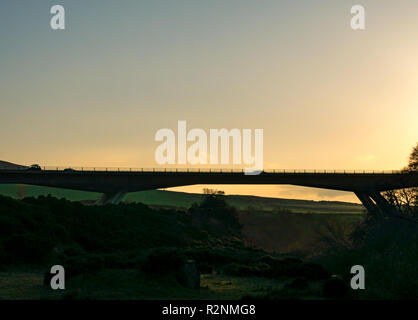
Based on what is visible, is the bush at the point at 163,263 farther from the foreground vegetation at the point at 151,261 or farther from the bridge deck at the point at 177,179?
the bridge deck at the point at 177,179

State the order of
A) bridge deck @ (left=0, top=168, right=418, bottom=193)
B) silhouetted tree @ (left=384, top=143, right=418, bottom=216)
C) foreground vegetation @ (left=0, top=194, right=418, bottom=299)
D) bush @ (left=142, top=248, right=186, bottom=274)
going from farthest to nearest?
1. bridge deck @ (left=0, top=168, right=418, bottom=193)
2. silhouetted tree @ (left=384, top=143, right=418, bottom=216)
3. bush @ (left=142, top=248, right=186, bottom=274)
4. foreground vegetation @ (left=0, top=194, right=418, bottom=299)

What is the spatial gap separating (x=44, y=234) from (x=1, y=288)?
60.0 ft

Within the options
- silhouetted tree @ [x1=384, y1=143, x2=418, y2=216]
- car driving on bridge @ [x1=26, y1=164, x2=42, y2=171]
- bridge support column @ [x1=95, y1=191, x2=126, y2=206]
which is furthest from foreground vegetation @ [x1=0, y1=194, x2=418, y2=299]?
car driving on bridge @ [x1=26, y1=164, x2=42, y2=171]

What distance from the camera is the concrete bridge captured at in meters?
91.0

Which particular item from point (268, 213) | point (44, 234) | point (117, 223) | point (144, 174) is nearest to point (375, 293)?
point (44, 234)

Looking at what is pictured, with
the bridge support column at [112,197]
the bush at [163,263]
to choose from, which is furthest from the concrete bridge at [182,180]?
the bush at [163,263]

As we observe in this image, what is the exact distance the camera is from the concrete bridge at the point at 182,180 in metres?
91.0

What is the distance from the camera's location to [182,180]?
9800 centimetres

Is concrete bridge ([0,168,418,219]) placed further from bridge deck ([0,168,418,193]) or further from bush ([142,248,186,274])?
bush ([142,248,186,274])

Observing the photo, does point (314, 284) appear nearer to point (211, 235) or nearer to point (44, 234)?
point (44, 234)

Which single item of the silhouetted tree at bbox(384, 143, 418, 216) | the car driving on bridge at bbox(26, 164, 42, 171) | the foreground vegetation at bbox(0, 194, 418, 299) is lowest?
the foreground vegetation at bbox(0, 194, 418, 299)

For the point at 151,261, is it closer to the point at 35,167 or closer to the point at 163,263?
the point at 163,263

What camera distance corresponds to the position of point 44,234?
136 ft

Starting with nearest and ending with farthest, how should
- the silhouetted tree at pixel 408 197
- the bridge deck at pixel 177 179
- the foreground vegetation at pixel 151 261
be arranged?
the foreground vegetation at pixel 151 261, the silhouetted tree at pixel 408 197, the bridge deck at pixel 177 179
